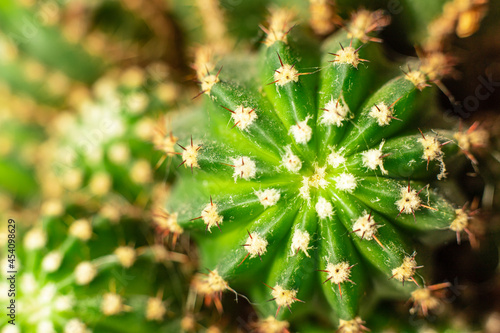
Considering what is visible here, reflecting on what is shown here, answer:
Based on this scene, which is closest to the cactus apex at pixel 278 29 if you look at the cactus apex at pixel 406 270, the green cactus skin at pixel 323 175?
the green cactus skin at pixel 323 175

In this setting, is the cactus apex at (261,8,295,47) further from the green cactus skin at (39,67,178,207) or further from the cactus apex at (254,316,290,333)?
the cactus apex at (254,316,290,333)

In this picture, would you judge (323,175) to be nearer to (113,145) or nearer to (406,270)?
(406,270)

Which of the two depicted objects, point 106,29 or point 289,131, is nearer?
point 289,131

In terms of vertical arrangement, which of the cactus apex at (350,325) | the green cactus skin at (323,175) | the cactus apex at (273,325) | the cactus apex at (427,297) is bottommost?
the cactus apex at (350,325)

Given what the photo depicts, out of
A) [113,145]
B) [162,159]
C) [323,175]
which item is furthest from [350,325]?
[113,145]

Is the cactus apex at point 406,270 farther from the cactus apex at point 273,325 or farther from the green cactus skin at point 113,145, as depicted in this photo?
the green cactus skin at point 113,145

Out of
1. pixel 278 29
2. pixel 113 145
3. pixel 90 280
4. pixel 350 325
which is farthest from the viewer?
pixel 113 145

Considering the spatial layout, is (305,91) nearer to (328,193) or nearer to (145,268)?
(328,193)

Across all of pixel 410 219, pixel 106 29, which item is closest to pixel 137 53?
pixel 106 29
